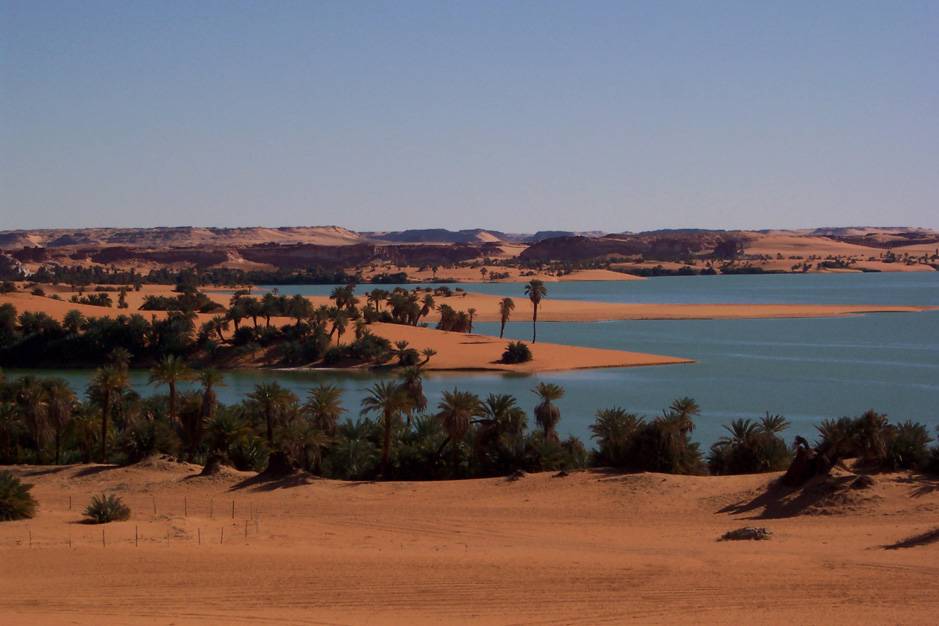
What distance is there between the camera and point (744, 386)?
57500 millimetres

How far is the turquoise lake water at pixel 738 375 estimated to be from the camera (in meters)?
50.0

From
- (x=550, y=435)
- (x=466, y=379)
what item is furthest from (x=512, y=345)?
(x=550, y=435)

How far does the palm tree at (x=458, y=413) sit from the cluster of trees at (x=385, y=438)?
41 millimetres

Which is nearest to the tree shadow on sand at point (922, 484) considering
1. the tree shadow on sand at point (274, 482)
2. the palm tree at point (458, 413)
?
the palm tree at point (458, 413)

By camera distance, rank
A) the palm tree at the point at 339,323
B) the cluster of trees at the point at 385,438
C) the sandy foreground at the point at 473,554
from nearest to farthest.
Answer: the sandy foreground at the point at 473,554, the cluster of trees at the point at 385,438, the palm tree at the point at 339,323

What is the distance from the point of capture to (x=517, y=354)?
223ft

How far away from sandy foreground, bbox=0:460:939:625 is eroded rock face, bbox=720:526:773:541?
296mm

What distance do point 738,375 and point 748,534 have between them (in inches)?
1612

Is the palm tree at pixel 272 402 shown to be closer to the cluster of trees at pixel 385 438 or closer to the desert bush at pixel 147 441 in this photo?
the cluster of trees at pixel 385 438

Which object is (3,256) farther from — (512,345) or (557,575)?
(557,575)

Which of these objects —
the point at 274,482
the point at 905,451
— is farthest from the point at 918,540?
the point at 274,482

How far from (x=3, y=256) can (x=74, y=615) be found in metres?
177

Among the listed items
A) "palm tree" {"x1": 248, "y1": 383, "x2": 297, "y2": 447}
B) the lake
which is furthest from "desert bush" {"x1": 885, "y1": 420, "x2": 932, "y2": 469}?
the lake

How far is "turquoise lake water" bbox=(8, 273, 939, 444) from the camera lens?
164 ft
